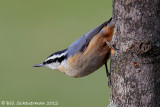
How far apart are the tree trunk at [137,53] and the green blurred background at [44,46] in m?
4.44

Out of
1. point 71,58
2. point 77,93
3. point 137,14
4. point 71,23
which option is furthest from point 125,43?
point 71,23

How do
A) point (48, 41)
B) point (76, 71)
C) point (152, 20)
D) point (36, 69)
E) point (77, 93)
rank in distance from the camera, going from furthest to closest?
point (48, 41)
point (36, 69)
point (77, 93)
point (76, 71)
point (152, 20)

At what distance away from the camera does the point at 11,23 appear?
42.8 ft

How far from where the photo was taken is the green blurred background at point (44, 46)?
9.11 m

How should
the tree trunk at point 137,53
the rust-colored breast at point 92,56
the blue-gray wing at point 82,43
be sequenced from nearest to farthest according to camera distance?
the tree trunk at point 137,53, the rust-colored breast at point 92,56, the blue-gray wing at point 82,43

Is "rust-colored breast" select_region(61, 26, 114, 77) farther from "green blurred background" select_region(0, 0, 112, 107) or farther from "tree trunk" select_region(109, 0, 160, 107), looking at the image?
"green blurred background" select_region(0, 0, 112, 107)

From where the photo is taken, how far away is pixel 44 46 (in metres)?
11.5

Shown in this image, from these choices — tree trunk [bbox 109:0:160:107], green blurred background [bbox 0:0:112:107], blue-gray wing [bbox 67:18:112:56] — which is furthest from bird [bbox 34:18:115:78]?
green blurred background [bbox 0:0:112:107]

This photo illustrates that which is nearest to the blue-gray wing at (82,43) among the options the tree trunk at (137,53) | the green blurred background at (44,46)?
the tree trunk at (137,53)

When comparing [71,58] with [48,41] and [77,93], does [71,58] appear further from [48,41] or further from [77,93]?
[48,41]

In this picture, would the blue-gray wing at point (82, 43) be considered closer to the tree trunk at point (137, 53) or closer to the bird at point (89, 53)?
the bird at point (89, 53)

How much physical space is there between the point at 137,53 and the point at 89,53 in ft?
4.11

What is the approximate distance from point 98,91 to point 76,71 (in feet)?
13.1

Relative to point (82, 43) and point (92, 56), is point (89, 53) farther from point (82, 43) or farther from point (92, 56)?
point (82, 43)
